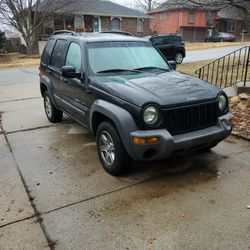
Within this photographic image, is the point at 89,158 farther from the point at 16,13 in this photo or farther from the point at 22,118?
the point at 16,13

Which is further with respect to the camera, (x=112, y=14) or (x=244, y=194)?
(x=112, y=14)

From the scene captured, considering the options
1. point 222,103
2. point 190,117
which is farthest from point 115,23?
point 190,117

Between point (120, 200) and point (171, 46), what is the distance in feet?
49.8

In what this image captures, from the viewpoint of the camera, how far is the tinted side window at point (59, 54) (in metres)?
5.54

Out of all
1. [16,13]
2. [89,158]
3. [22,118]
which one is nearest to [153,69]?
[89,158]

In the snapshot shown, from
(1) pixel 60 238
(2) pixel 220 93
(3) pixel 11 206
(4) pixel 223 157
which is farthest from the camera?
(4) pixel 223 157

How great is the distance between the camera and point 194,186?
12.5 ft

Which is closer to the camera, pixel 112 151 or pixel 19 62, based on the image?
pixel 112 151

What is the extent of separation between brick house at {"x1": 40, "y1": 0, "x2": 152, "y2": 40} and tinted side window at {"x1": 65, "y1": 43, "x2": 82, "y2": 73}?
27.5 metres

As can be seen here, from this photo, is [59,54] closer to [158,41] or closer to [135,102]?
[135,102]

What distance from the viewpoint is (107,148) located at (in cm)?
418

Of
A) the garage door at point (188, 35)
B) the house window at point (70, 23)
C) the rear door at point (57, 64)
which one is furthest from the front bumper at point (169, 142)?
the garage door at point (188, 35)

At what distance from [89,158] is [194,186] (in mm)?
1726

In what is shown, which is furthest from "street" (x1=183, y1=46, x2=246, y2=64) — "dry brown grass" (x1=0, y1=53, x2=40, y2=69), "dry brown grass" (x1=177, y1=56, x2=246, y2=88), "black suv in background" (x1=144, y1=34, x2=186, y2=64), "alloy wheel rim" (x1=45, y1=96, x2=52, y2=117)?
"alloy wheel rim" (x1=45, y1=96, x2=52, y2=117)
